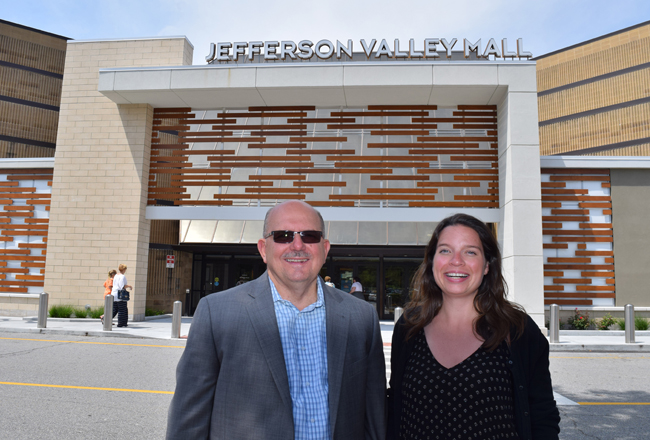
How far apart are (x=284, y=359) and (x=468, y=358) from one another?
37.3 inches

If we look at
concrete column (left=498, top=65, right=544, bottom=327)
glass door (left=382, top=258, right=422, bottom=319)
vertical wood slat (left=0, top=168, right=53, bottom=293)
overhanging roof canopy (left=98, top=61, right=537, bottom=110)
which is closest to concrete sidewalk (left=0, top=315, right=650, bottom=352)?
concrete column (left=498, top=65, right=544, bottom=327)

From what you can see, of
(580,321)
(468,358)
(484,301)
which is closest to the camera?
(468,358)

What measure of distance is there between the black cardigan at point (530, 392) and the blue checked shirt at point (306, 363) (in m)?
0.51

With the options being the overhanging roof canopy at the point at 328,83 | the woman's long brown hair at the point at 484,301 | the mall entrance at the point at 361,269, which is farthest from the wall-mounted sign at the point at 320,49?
the woman's long brown hair at the point at 484,301

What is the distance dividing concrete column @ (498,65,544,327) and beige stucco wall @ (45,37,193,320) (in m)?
11.6

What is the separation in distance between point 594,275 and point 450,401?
16.5 meters

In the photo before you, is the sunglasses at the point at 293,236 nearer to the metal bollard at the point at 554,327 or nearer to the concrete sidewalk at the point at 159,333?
the concrete sidewalk at the point at 159,333

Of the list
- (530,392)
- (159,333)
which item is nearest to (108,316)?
(159,333)

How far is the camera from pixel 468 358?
96.8 inches

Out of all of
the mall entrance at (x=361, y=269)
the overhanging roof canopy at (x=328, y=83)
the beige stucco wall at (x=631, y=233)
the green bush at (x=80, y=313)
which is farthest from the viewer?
the mall entrance at (x=361, y=269)

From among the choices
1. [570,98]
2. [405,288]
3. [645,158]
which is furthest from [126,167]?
[570,98]

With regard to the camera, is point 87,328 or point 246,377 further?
point 87,328

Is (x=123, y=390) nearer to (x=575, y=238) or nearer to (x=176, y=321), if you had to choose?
(x=176, y=321)

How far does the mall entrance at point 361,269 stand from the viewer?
20.0 metres
